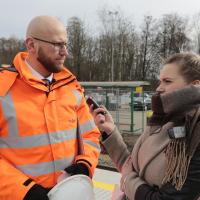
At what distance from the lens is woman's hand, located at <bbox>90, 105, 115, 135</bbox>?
264cm

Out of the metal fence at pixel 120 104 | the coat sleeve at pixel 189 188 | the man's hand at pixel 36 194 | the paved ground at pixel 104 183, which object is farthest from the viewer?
the metal fence at pixel 120 104

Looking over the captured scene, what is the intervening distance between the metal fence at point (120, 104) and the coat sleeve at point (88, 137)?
12995mm

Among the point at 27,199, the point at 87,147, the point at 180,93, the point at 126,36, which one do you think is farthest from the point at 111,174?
the point at 126,36

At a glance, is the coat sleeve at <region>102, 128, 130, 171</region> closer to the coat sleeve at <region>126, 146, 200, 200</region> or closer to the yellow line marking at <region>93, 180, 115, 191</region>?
the coat sleeve at <region>126, 146, 200, 200</region>

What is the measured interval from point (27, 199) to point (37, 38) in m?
1.15

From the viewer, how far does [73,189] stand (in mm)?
2357

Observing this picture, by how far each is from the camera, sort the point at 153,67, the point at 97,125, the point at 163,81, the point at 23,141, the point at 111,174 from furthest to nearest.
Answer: the point at 153,67
the point at 111,174
the point at 97,125
the point at 23,141
the point at 163,81

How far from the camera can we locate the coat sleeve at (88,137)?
8.64 ft

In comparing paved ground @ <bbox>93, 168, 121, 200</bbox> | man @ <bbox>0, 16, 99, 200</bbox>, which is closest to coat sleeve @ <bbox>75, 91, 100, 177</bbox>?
man @ <bbox>0, 16, 99, 200</bbox>

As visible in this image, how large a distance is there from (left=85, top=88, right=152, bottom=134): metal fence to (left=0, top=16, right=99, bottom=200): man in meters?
13.1

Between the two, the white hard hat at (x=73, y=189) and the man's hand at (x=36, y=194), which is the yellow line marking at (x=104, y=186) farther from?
the man's hand at (x=36, y=194)

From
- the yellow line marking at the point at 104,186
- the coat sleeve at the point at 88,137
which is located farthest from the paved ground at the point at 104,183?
the coat sleeve at the point at 88,137

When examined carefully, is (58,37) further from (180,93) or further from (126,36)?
(126,36)

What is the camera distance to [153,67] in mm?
54688
